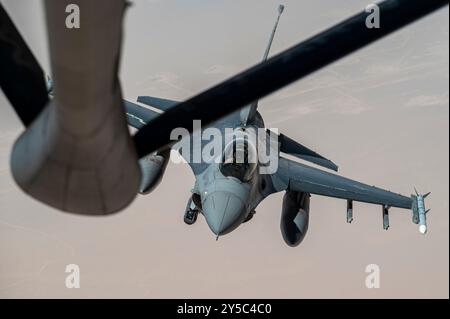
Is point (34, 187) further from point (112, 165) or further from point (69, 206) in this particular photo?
point (112, 165)

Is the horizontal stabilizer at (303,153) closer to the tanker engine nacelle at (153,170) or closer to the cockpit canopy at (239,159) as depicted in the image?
the tanker engine nacelle at (153,170)

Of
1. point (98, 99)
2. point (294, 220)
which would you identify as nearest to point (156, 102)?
point (294, 220)

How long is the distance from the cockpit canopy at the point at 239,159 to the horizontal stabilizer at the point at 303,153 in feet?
32.7

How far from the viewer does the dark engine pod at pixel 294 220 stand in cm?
2686

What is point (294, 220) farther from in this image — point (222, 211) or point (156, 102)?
point (156, 102)

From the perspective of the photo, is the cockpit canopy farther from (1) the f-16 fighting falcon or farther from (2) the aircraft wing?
(1) the f-16 fighting falcon

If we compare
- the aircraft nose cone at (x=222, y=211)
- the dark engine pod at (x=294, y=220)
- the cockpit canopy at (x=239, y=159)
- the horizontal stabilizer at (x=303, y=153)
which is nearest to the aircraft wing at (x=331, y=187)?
the dark engine pod at (x=294, y=220)

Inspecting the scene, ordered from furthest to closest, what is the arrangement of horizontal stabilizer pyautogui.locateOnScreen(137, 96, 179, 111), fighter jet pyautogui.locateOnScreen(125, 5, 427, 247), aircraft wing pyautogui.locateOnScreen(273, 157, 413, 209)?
1. horizontal stabilizer pyautogui.locateOnScreen(137, 96, 179, 111)
2. aircraft wing pyautogui.locateOnScreen(273, 157, 413, 209)
3. fighter jet pyautogui.locateOnScreen(125, 5, 427, 247)

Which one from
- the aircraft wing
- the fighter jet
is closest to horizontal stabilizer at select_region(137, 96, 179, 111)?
the fighter jet

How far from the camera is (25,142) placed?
4.37 meters

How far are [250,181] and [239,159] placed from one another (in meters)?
1.31

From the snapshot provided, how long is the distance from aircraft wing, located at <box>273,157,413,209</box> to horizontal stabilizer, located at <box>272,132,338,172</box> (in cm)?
209

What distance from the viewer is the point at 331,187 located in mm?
28797

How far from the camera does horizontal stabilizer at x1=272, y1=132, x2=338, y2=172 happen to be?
31.7m
